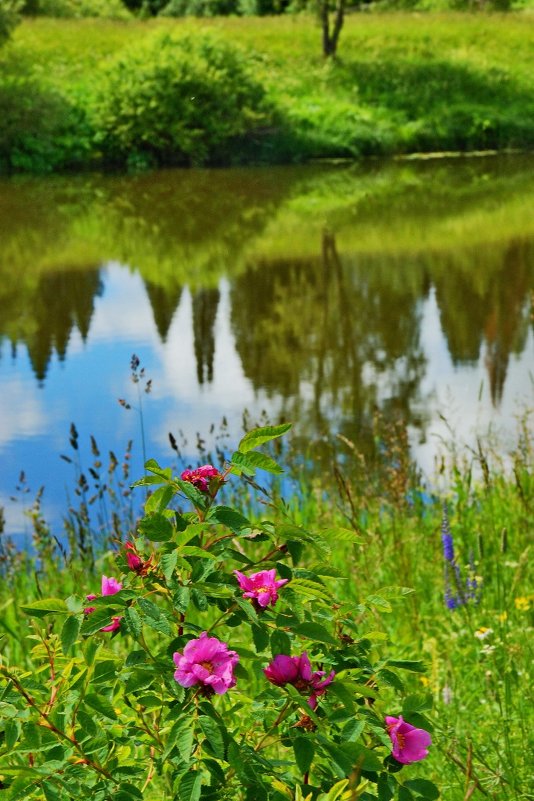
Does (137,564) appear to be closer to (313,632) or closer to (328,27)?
(313,632)

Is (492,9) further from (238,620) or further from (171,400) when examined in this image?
(238,620)

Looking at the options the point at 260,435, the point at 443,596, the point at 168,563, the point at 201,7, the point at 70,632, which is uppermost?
the point at 260,435

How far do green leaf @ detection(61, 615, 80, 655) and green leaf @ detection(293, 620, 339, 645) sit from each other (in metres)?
0.30

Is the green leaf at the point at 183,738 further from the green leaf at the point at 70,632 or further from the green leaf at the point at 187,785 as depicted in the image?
the green leaf at the point at 70,632

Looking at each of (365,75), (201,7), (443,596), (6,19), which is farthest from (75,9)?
(443,596)

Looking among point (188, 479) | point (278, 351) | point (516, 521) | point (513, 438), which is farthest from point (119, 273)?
point (188, 479)

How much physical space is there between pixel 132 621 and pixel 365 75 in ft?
100

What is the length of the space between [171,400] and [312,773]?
281 inches

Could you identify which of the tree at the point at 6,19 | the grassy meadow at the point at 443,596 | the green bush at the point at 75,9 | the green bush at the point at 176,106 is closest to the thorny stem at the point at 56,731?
the grassy meadow at the point at 443,596

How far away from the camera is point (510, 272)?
13586mm

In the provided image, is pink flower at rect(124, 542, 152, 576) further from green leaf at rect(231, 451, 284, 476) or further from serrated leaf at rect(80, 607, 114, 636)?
green leaf at rect(231, 451, 284, 476)

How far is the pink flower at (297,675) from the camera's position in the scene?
1592 millimetres

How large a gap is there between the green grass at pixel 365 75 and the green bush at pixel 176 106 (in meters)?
0.82

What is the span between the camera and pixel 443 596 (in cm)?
402
